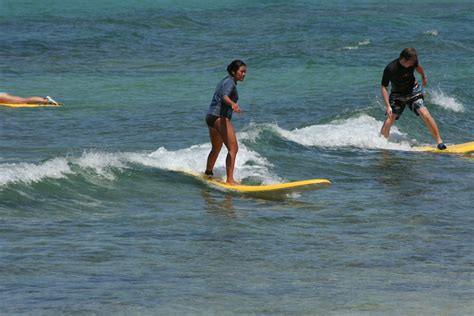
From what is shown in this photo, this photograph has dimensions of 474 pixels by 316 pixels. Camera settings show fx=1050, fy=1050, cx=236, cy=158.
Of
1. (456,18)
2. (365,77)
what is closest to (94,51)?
(365,77)

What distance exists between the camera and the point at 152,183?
40.0 feet

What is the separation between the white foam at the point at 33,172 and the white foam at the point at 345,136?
4.54 m

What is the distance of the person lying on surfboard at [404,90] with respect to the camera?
14297 millimetres

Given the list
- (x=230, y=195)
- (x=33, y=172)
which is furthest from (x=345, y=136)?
(x=33, y=172)

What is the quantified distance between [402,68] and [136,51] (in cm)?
1677

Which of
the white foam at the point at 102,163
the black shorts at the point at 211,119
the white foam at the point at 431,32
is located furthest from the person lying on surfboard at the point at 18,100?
the white foam at the point at 431,32

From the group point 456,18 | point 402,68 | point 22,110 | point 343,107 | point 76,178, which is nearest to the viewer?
point 76,178

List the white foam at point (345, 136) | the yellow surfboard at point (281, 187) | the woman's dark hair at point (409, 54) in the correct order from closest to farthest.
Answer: the yellow surfboard at point (281, 187), the woman's dark hair at point (409, 54), the white foam at point (345, 136)

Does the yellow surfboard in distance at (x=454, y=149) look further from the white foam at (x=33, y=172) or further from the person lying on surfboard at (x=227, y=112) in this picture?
the white foam at (x=33, y=172)

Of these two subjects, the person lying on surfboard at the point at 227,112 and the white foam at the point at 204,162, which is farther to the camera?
the white foam at the point at 204,162

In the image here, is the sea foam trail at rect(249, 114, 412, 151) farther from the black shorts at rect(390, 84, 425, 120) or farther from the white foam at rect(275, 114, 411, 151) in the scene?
the black shorts at rect(390, 84, 425, 120)

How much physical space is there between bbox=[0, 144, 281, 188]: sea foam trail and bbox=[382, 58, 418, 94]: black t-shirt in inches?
83.1

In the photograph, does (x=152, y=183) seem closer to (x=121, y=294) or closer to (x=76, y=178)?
(x=76, y=178)

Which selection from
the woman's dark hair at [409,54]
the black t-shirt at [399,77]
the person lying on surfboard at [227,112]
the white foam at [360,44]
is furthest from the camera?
the white foam at [360,44]
